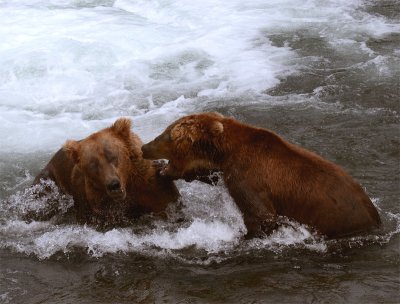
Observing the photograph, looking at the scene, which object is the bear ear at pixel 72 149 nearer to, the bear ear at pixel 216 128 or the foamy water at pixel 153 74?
the foamy water at pixel 153 74

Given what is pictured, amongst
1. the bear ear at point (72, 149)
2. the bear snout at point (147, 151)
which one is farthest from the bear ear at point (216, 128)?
the bear ear at point (72, 149)

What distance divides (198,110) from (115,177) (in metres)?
3.61

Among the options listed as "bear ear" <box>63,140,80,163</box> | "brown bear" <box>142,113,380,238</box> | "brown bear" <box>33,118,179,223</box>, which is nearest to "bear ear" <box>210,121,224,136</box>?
"brown bear" <box>142,113,380,238</box>

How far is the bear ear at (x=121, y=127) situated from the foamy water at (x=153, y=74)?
0.83m

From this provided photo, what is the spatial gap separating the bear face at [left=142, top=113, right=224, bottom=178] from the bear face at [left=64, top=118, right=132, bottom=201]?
0.22m

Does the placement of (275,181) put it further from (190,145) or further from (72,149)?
(72,149)

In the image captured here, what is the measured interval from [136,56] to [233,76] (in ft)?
7.57

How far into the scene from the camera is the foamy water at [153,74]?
17.6 ft

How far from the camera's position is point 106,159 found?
16.3 feet

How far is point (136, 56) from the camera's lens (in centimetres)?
1102

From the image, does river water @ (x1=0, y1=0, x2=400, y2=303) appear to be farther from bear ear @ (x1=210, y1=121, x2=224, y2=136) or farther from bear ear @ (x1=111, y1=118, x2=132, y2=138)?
bear ear @ (x1=111, y1=118, x2=132, y2=138)

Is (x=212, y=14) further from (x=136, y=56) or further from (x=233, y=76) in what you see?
(x=233, y=76)

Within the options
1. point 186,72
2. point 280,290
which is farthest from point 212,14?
point 280,290

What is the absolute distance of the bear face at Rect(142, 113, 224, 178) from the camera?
16.5 feet
